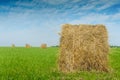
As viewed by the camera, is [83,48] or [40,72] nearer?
[40,72]

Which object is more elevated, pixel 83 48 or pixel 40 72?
pixel 83 48

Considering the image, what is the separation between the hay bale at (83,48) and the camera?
620 inches

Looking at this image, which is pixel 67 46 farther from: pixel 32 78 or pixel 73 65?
pixel 32 78

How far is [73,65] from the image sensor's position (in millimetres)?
15719

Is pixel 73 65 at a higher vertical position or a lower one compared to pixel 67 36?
lower

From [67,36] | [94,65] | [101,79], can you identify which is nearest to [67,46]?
[67,36]

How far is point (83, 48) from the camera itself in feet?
51.9

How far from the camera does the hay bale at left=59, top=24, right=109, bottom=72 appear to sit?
1576cm

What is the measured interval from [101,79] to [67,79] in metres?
1.26

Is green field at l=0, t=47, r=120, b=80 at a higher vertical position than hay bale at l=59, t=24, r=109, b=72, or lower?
lower

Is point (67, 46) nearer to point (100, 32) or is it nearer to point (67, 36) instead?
point (67, 36)

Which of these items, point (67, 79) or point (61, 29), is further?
point (61, 29)

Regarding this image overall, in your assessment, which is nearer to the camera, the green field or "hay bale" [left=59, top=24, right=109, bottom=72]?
the green field

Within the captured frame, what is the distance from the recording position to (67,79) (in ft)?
39.0
